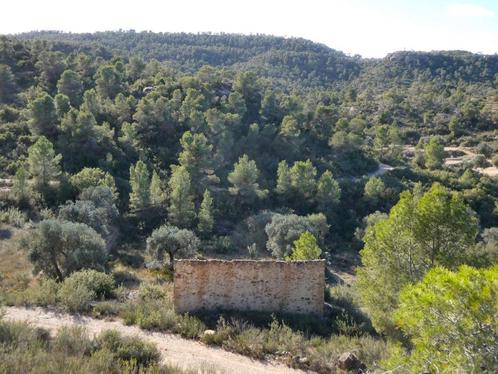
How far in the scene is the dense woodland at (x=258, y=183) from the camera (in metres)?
10.9

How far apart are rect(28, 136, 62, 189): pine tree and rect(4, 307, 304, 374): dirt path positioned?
19.3 m

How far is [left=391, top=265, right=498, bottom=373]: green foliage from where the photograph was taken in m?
5.71

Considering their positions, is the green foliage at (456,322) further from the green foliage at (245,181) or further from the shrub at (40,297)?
the green foliage at (245,181)

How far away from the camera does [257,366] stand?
1019 centimetres

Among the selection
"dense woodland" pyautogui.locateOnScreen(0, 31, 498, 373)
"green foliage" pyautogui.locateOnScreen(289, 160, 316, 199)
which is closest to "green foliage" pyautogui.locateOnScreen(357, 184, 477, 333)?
"dense woodland" pyautogui.locateOnScreen(0, 31, 498, 373)

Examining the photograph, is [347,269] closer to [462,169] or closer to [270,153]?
[270,153]

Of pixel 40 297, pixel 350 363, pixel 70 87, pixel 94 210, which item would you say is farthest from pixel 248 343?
Answer: pixel 70 87

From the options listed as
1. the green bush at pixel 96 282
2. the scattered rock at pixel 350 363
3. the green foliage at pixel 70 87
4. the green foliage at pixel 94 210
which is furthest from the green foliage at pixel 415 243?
the green foliage at pixel 70 87

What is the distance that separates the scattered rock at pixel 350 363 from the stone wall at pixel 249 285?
2.95 meters

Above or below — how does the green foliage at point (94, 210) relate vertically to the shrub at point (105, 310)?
below

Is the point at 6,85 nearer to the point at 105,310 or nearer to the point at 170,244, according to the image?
the point at 170,244

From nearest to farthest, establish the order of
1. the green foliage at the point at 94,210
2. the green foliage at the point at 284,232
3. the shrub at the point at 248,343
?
1. the shrub at the point at 248,343
2. the green foliage at the point at 94,210
3. the green foliage at the point at 284,232

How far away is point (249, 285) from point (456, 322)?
758 cm

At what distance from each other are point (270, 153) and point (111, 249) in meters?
23.2
